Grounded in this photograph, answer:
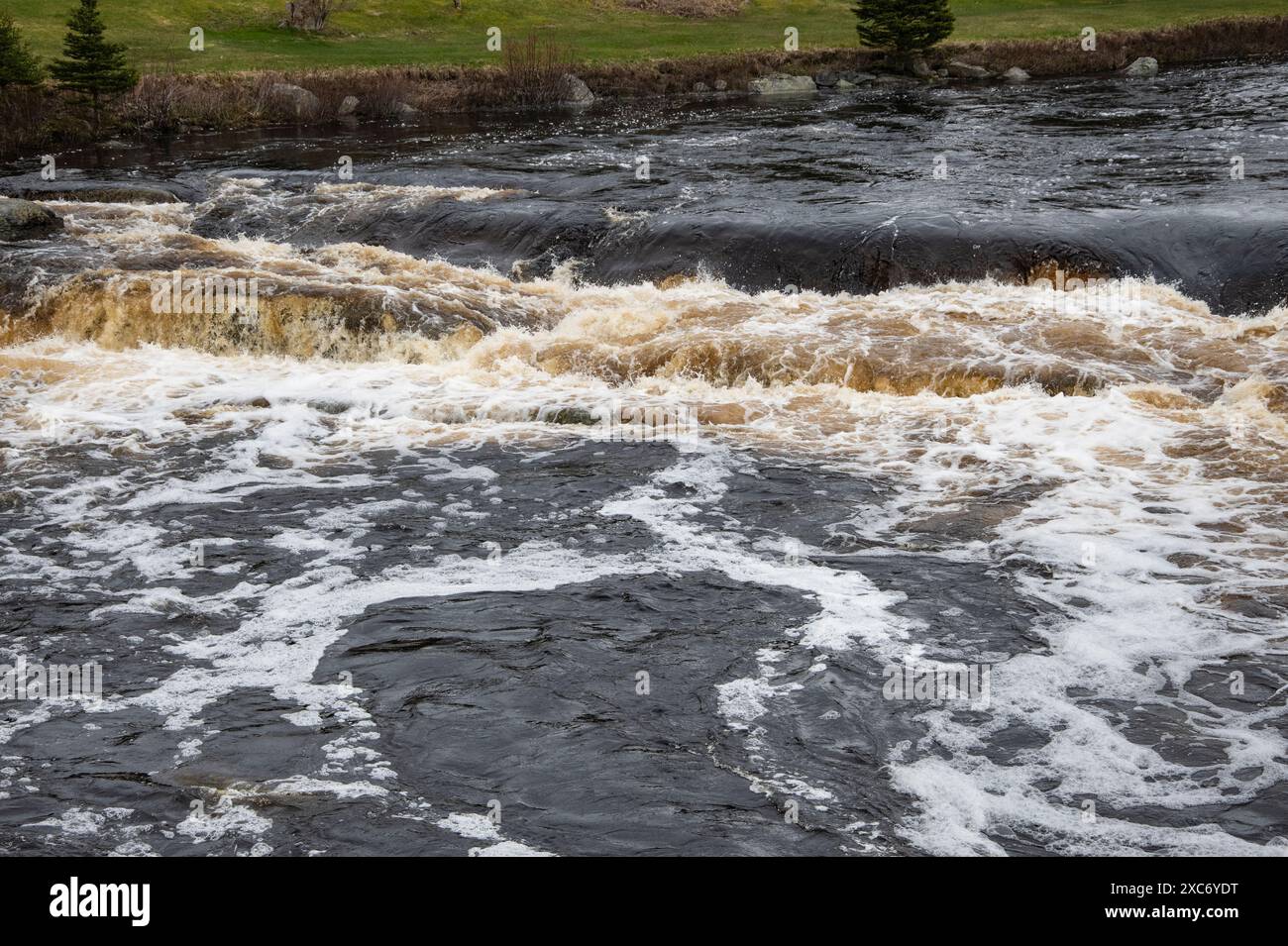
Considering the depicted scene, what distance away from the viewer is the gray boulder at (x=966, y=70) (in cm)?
4231

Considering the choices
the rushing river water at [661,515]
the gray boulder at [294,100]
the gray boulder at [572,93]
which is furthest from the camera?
the gray boulder at [572,93]

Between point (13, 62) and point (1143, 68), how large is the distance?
107 ft

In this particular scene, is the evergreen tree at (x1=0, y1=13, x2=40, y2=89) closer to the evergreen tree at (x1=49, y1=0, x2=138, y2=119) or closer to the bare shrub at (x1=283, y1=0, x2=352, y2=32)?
the evergreen tree at (x1=49, y1=0, x2=138, y2=119)

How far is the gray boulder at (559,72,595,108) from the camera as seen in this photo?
130 ft

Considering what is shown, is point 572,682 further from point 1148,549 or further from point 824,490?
point 1148,549

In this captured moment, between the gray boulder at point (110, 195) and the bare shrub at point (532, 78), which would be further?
the bare shrub at point (532, 78)

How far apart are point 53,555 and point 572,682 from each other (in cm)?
515

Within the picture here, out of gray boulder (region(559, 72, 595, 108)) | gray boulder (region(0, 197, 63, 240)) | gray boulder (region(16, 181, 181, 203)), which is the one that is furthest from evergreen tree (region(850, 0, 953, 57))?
gray boulder (region(0, 197, 63, 240))

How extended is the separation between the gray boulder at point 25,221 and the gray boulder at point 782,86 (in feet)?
82.5

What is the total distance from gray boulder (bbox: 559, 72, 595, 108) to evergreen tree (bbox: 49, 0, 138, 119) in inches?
498

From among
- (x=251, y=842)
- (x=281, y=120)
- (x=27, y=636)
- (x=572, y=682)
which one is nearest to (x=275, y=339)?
(x=27, y=636)

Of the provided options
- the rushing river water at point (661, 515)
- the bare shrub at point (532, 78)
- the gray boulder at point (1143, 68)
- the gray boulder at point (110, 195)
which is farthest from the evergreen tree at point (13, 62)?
the gray boulder at point (1143, 68)

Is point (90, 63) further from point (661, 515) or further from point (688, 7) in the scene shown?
point (688, 7)

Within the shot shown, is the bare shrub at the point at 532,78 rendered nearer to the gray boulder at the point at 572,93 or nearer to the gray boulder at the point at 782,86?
the gray boulder at the point at 572,93
